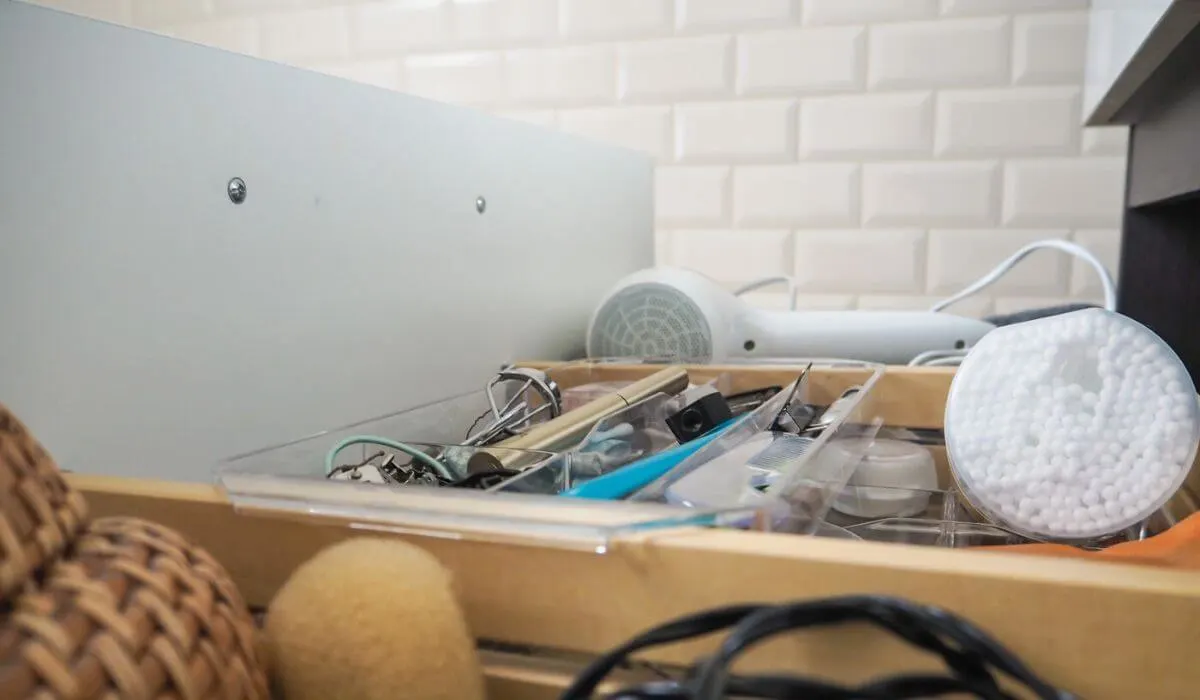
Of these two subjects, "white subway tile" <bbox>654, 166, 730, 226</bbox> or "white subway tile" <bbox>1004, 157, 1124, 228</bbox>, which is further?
"white subway tile" <bbox>654, 166, 730, 226</bbox>

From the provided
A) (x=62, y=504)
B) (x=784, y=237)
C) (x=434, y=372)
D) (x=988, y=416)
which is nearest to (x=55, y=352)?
(x=62, y=504)

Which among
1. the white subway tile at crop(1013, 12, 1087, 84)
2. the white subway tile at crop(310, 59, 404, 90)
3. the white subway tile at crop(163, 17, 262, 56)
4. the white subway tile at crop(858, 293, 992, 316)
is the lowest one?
the white subway tile at crop(858, 293, 992, 316)

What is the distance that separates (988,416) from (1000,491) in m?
0.03

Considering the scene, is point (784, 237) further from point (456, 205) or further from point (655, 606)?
point (655, 606)

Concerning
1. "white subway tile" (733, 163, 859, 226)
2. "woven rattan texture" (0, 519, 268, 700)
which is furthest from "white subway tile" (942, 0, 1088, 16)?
"woven rattan texture" (0, 519, 268, 700)

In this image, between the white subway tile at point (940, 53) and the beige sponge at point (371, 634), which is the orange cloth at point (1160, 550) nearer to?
the beige sponge at point (371, 634)

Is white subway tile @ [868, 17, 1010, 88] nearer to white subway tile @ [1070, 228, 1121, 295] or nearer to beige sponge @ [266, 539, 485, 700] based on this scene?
white subway tile @ [1070, 228, 1121, 295]

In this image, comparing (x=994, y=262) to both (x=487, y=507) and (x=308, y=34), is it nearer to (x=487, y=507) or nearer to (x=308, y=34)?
(x=487, y=507)

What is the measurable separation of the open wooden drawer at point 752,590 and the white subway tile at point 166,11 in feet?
4.02

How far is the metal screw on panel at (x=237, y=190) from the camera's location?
40 cm

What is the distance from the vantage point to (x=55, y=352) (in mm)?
323

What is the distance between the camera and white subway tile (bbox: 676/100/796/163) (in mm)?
1036

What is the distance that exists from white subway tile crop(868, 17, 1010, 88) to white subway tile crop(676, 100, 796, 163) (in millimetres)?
118

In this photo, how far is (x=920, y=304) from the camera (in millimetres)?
1012
